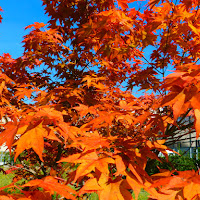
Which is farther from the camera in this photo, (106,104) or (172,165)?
(106,104)

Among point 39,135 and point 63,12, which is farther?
point 63,12

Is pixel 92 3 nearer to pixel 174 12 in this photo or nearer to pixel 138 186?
pixel 174 12

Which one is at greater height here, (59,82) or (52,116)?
(59,82)

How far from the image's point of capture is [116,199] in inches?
40.2

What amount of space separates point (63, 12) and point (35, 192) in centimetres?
297

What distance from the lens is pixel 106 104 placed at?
2.27 m

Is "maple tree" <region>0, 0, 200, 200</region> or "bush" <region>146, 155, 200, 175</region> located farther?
"bush" <region>146, 155, 200, 175</region>

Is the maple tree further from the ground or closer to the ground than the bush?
further from the ground

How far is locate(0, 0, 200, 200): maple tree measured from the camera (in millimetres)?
1062

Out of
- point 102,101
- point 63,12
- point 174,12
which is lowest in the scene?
point 102,101

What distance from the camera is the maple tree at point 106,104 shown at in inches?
41.8

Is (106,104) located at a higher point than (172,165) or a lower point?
higher

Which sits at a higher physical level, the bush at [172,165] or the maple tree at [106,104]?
A: the maple tree at [106,104]

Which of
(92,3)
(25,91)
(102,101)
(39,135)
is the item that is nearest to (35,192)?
(39,135)
